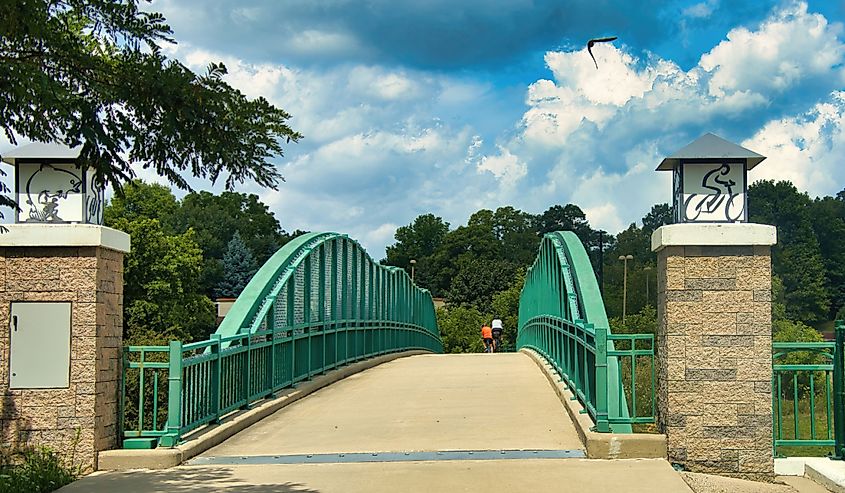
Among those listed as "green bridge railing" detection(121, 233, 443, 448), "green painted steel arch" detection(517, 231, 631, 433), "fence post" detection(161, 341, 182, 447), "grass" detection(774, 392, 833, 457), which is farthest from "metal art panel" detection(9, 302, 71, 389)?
"grass" detection(774, 392, 833, 457)

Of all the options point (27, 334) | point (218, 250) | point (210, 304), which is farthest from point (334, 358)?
point (218, 250)

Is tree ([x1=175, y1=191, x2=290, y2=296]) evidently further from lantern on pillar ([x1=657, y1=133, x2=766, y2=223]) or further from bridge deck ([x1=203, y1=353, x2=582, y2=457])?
lantern on pillar ([x1=657, y1=133, x2=766, y2=223])

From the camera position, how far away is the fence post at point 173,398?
8312 mm

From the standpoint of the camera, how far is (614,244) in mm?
131125

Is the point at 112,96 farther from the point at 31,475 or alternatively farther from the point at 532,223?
the point at 532,223

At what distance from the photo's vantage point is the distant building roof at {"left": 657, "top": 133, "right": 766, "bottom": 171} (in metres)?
7.87

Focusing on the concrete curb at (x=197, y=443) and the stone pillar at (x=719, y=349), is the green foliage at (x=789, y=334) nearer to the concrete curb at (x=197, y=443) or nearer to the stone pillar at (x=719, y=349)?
the concrete curb at (x=197, y=443)

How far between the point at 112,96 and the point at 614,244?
128253 millimetres

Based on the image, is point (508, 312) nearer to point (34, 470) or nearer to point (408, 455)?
point (408, 455)

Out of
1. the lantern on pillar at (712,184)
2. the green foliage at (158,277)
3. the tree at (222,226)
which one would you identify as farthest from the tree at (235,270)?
the lantern on pillar at (712,184)

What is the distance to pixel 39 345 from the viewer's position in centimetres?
792

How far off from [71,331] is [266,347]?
149 inches

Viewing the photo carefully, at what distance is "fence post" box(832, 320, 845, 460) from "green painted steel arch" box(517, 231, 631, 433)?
1.67 m

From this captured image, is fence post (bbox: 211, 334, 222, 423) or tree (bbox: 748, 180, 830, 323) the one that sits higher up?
tree (bbox: 748, 180, 830, 323)
